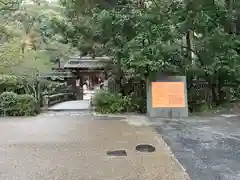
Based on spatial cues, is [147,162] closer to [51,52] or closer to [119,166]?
[119,166]

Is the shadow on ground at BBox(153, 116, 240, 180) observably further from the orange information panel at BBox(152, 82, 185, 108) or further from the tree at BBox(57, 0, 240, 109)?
the tree at BBox(57, 0, 240, 109)

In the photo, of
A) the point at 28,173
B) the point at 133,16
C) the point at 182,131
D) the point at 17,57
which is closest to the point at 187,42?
the point at 133,16

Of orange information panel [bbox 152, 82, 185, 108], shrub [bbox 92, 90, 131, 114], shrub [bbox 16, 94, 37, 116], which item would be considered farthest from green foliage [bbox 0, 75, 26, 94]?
orange information panel [bbox 152, 82, 185, 108]

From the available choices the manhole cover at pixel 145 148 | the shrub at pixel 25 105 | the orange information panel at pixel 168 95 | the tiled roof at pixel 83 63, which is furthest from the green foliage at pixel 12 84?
the manhole cover at pixel 145 148

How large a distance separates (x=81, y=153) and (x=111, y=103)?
6.88 m

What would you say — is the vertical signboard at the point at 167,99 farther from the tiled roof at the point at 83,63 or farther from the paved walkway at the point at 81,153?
the tiled roof at the point at 83,63

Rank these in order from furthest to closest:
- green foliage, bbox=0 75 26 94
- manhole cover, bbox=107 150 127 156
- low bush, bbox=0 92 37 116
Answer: green foliage, bbox=0 75 26 94 < low bush, bbox=0 92 37 116 < manhole cover, bbox=107 150 127 156

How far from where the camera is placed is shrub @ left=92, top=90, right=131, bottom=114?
13391 mm

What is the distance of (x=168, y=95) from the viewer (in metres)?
12.4

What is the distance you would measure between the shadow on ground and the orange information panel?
3.49ft

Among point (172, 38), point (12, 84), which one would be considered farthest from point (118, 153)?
point (12, 84)

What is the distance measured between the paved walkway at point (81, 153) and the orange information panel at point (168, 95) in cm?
211

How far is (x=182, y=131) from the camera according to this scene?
9.05m

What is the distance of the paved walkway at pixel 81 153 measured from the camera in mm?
5203
